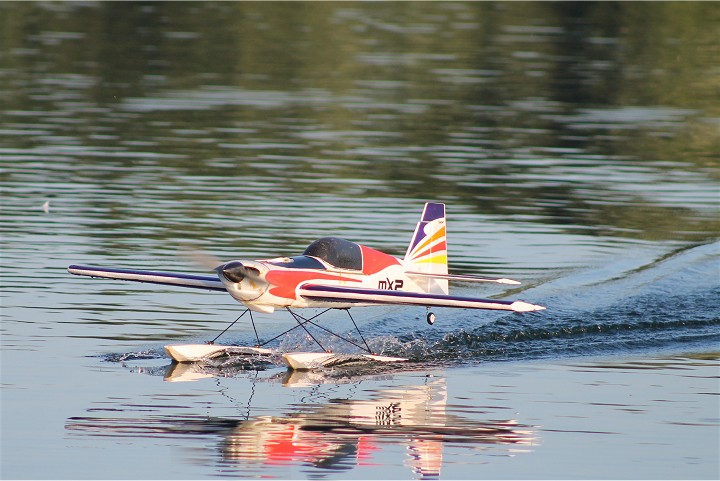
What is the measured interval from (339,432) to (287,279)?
3655 mm

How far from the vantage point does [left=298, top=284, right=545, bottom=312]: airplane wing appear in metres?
16.9

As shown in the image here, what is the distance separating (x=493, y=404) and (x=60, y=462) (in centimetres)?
528

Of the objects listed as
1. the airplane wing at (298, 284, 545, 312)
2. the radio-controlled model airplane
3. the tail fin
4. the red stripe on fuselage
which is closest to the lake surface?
the radio-controlled model airplane

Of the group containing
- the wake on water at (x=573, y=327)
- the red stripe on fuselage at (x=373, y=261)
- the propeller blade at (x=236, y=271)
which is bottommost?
the wake on water at (x=573, y=327)

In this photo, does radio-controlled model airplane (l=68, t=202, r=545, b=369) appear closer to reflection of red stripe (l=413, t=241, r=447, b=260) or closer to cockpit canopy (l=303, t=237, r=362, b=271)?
cockpit canopy (l=303, t=237, r=362, b=271)

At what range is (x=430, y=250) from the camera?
2045cm

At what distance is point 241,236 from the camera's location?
85.5 ft

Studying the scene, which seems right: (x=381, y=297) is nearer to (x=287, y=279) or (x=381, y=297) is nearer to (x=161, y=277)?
(x=287, y=279)

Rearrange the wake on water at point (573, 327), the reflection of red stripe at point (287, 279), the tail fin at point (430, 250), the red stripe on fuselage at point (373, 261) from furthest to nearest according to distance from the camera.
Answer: the tail fin at point (430, 250) < the wake on water at point (573, 327) < the red stripe on fuselage at point (373, 261) < the reflection of red stripe at point (287, 279)

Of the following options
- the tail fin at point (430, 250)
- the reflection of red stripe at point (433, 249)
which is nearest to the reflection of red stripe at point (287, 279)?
the tail fin at point (430, 250)

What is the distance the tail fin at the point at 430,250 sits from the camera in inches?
796

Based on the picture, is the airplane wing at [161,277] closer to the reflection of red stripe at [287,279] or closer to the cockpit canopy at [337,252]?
the reflection of red stripe at [287,279]

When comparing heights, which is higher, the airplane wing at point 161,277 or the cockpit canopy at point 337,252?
the cockpit canopy at point 337,252

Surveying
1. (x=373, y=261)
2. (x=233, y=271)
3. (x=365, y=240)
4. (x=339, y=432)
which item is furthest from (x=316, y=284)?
(x=365, y=240)
